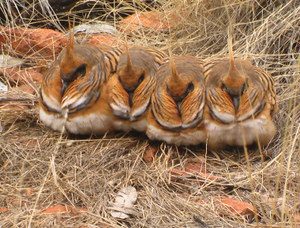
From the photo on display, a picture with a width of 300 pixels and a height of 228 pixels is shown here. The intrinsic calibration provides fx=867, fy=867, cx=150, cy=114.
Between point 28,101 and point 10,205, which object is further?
point 28,101

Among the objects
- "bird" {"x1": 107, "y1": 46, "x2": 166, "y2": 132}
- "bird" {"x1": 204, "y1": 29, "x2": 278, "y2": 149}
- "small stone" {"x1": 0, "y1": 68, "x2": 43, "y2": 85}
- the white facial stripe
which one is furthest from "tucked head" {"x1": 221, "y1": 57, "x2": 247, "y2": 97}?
"small stone" {"x1": 0, "y1": 68, "x2": 43, "y2": 85}

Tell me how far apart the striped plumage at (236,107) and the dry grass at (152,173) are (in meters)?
0.11

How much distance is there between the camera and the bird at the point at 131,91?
3957mm

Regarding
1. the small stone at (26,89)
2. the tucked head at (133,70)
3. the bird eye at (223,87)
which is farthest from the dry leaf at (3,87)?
the bird eye at (223,87)

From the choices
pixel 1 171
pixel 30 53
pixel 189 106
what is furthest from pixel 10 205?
pixel 30 53

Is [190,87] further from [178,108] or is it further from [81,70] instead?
[81,70]

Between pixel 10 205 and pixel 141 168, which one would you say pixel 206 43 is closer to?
pixel 141 168

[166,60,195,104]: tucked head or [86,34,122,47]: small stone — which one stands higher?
[166,60,195,104]: tucked head

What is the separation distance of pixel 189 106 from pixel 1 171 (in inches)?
35.5

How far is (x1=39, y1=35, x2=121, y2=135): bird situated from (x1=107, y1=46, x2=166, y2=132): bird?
5 cm

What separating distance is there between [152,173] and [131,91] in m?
0.39

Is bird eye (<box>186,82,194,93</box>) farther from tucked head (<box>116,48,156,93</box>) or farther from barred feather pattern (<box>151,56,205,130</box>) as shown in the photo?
tucked head (<box>116,48,156,93</box>)

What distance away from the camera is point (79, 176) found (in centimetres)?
387

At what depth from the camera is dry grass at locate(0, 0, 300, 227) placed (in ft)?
11.5
